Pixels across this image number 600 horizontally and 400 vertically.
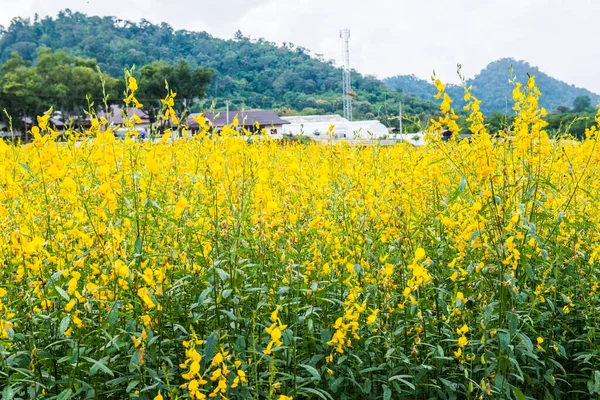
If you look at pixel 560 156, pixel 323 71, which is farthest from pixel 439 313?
pixel 323 71

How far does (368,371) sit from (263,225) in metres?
0.85

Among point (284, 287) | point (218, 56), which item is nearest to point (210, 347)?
point (284, 287)

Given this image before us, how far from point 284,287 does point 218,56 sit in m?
84.4

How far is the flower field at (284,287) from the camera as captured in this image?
2.43 meters

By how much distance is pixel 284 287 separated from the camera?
2650mm

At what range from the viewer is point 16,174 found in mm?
3570

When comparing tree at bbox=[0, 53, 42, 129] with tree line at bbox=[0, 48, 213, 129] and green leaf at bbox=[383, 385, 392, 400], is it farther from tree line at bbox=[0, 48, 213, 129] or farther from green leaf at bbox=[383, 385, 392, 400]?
green leaf at bbox=[383, 385, 392, 400]

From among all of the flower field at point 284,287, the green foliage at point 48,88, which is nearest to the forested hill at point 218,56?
the green foliage at point 48,88

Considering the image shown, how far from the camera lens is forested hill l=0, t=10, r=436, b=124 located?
2832 inches

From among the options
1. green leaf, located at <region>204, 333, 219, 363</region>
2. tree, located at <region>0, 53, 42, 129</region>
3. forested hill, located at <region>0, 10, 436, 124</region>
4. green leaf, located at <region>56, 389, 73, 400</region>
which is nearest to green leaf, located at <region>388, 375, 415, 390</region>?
green leaf, located at <region>204, 333, 219, 363</region>

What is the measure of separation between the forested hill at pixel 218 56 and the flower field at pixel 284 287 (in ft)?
201

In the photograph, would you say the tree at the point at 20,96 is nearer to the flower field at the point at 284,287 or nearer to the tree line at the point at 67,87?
the tree line at the point at 67,87

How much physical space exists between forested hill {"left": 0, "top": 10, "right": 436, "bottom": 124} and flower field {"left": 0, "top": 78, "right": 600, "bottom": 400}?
6119 cm

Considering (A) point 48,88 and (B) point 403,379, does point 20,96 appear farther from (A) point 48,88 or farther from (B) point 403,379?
(B) point 403,379
